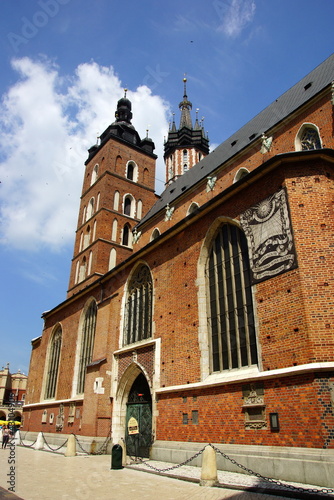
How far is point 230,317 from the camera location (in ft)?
37.7

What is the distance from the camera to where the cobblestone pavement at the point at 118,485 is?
6.73 metres

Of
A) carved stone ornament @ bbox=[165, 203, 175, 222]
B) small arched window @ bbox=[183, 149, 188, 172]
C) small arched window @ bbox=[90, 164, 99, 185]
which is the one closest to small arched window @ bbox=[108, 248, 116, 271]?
carved stone ornament @ bbox=[165, 203, 175, 222]

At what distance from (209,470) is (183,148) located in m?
35.6

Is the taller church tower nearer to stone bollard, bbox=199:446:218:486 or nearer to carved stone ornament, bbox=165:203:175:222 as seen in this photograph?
carved stone ornament, bbox=165:203:175:222

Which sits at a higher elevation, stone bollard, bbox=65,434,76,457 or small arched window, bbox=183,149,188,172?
small arched window, bbox=183,149,188,172

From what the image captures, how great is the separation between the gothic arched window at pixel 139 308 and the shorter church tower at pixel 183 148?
2246cm

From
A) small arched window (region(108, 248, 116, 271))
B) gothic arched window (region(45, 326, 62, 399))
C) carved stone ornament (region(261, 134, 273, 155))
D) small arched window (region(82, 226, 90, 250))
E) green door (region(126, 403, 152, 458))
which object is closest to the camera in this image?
green door (region(126, 403, 152, 458))

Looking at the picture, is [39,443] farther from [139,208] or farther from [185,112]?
[185,112]

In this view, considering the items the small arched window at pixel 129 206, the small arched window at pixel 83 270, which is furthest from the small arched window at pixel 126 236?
the small arched window at pixel 83 270

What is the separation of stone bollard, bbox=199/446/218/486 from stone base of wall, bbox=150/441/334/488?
1.35 m

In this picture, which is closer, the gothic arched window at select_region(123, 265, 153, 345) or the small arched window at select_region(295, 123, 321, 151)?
the small arched window at select_region(295, 123, 321, 151)

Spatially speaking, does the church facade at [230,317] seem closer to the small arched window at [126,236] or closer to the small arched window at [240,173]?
the small arched window at [240,173]

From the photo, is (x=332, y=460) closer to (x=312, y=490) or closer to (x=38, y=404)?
(x=312, y=490)

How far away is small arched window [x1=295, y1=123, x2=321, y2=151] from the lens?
50.2 ft
